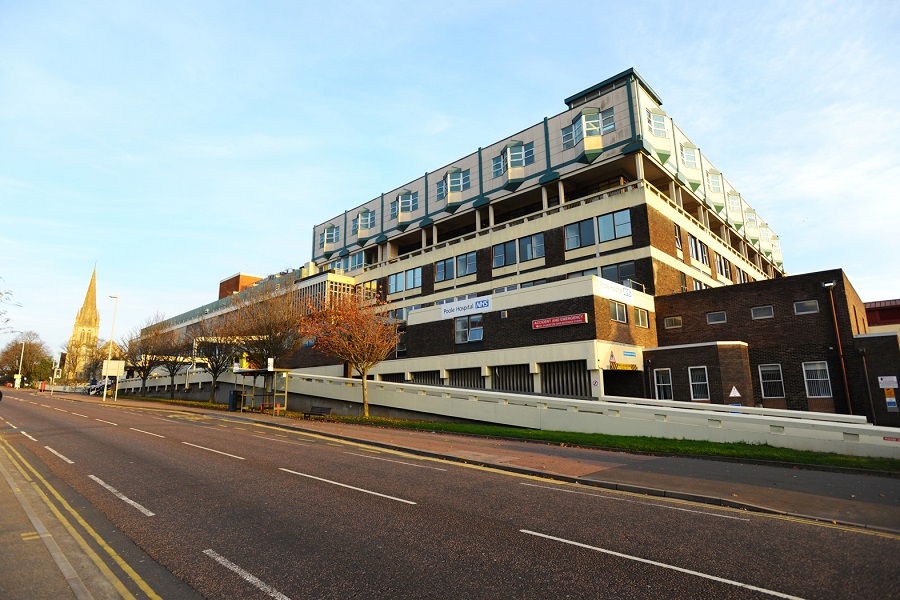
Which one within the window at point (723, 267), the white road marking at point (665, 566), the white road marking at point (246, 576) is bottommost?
the white road marking at point (665, 566)

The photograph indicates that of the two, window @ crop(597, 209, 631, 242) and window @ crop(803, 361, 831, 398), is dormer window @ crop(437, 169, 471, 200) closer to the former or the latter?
window @ crop(597, 209, 631, 242)

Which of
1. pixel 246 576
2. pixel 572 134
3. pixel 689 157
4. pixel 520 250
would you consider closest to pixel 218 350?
pixel 520 250

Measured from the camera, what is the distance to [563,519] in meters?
8.16

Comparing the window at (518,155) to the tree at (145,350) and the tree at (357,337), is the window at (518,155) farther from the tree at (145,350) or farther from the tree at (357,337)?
the tree at (145,350)

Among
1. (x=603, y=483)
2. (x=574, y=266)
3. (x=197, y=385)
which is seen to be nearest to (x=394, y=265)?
(x=574, y=266)

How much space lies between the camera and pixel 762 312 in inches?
1166

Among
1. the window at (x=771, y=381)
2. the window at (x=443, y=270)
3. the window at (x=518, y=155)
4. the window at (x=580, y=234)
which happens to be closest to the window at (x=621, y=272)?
the window at (x=580, y=234)

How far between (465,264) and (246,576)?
37154mm

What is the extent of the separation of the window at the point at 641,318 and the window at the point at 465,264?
14.3 m

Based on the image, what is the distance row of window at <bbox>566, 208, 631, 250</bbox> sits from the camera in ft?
109

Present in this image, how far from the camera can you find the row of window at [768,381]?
88.7 feet

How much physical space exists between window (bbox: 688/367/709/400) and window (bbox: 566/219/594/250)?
36.8ft

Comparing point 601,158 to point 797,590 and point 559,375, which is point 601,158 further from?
point 797,590

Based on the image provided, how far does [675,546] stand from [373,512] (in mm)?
4615
